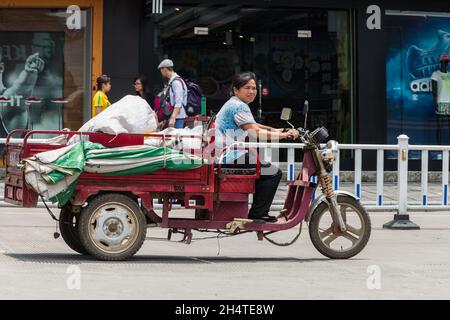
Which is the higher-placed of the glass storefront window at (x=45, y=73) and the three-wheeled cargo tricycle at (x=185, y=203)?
the glass storefront window at (x=45, y=73)

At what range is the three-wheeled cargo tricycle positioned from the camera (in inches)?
382

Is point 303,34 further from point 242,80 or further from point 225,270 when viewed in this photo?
point 225,270

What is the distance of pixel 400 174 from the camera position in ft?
46.2

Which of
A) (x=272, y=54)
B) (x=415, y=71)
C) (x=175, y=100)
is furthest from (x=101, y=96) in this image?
(x=415, y=71)

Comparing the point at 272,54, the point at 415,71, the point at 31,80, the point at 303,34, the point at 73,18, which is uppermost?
the point at 73,18

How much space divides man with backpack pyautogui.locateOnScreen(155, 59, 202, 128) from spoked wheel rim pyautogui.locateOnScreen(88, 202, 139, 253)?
4389 mm

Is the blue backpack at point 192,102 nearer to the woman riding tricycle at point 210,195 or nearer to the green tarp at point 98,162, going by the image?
the woman riding tricycle at point 210,195

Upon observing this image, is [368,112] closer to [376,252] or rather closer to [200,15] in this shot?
[200,15]

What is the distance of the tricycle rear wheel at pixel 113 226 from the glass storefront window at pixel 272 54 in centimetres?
1047

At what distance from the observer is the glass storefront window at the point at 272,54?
20.3 m

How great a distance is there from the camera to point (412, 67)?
69.2 feet

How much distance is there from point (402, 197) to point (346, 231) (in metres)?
3.80

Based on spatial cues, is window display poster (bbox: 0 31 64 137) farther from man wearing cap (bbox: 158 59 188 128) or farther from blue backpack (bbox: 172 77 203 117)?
man wearing cap (bbox: 158 59 188 128)

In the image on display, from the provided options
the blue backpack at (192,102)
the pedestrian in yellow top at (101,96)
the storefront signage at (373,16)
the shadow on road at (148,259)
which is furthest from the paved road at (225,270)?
the storefront signage at (373,16)
